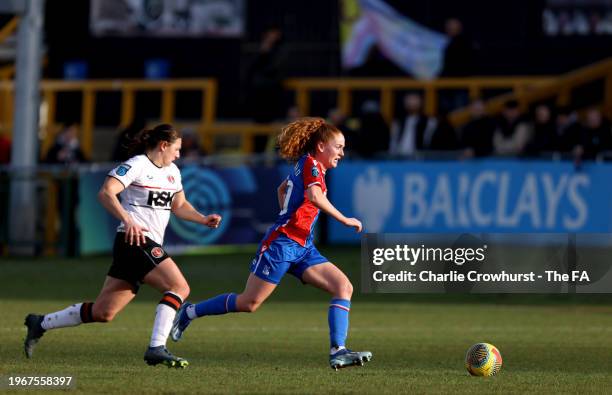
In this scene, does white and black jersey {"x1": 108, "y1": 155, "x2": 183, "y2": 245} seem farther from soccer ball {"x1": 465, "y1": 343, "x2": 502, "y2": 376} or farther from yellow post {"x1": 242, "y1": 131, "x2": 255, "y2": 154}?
yellow post {"x1": 242, "y1": 131, "x2": 255, "y2": 154}

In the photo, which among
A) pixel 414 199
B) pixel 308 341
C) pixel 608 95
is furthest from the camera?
pixel 608 95

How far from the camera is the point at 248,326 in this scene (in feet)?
48.3

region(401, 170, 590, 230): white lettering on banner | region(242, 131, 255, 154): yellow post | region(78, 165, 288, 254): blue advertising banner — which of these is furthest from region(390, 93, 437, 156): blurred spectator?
region(242, 131, 255, 154): yellow post

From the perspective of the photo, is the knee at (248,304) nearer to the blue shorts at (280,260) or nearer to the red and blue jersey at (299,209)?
the blue shorts at (280,260)

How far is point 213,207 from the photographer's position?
74.3 ft

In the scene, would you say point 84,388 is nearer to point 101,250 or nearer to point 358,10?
point 101,250

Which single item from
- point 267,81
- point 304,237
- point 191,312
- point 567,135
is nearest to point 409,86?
point 267,81

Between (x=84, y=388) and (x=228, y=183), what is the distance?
13768 millimetres

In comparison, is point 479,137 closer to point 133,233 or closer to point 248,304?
point 248,304

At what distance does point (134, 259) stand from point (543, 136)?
12690 millimetres

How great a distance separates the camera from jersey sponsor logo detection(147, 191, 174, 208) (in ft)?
35.1

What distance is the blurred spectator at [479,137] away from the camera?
890 inches

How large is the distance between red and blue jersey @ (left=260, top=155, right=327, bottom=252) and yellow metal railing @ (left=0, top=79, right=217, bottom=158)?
15908 mm

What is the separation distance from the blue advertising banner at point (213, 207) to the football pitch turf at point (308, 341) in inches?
54.6
